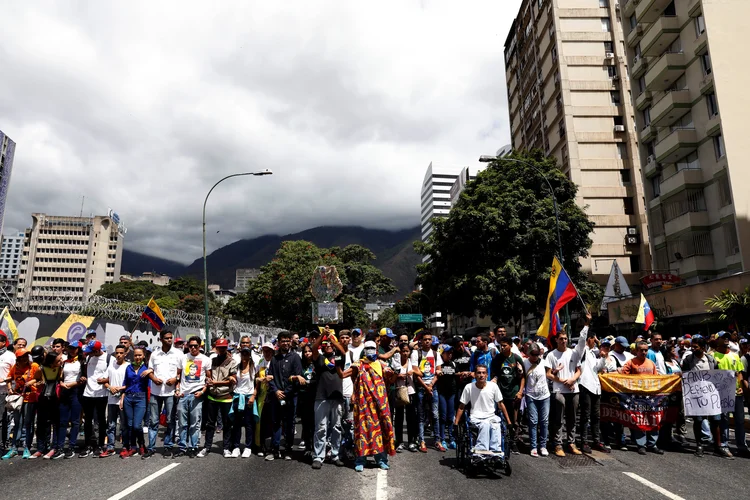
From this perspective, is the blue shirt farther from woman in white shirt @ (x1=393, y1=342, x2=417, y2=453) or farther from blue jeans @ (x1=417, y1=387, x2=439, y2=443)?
blue jeans @ (x1=417, y1=387, x2=439, y2=443)

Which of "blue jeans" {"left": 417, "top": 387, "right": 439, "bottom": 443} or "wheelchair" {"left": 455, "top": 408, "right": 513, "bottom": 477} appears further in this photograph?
"blue jeans" {"left": 417, "top": 387, "right": 439, "bottom": 443}

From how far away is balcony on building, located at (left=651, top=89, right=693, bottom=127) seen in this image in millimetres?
28516

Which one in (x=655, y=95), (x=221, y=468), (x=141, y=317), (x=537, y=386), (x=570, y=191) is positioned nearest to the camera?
(x=221, y=468)

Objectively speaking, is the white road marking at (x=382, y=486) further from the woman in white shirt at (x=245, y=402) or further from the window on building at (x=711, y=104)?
the window on building at (x=711, y=104)

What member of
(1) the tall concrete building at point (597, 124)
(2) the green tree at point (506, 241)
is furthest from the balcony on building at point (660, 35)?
(2) the green tree at point (506, 241)

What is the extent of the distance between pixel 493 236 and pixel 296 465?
2149 cm

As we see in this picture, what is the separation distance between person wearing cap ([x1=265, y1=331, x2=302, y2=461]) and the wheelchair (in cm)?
269

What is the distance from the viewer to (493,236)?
27.2m

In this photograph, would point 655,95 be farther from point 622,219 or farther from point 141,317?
point 141,317

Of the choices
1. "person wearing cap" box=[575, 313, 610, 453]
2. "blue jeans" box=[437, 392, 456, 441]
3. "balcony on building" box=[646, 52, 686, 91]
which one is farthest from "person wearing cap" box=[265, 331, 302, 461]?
"balcony on building" box=[646, 52, 686, 91]

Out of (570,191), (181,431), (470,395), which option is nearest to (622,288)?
(570,191)

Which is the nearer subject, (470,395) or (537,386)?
(470,395)

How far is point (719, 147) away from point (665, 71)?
229 inches

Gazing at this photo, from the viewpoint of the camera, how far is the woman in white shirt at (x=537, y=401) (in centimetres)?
803
